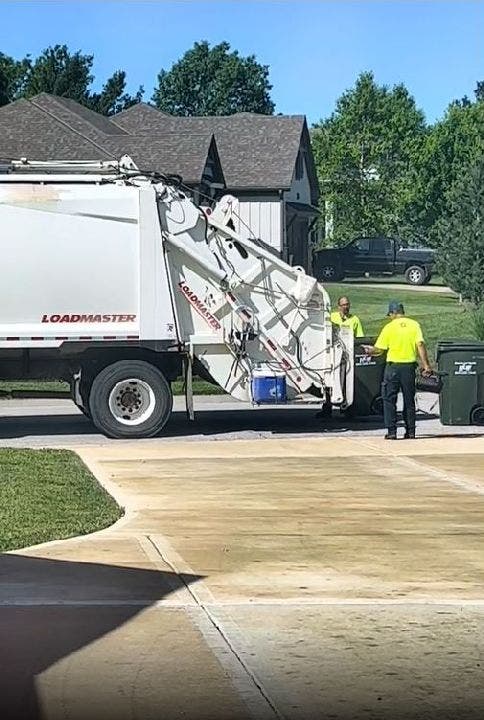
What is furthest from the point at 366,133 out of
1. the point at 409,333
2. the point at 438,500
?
the point at 438,500

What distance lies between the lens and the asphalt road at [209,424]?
16.3 metres

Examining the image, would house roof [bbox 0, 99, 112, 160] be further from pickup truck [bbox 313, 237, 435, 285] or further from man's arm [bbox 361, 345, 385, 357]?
pickup truck [bbox 313, 237, 435, 285]

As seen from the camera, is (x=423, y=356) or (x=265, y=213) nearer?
(x=423, y=356)

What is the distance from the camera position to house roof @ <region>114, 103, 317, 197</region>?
41.2m

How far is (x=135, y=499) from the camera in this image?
1110cm

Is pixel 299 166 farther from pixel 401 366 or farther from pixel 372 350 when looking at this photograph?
pixel 401 366

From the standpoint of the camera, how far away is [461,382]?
55.2ft

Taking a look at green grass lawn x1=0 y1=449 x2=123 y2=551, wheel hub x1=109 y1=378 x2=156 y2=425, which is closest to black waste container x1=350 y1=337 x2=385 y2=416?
wheel hub x1=109 y1=378 x2=156 y2=425

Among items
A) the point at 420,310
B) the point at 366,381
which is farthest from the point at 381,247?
the point at 366,381

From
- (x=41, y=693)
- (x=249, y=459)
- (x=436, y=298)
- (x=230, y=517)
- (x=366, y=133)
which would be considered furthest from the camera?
(x=366, y=133)

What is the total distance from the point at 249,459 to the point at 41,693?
8.22 meters

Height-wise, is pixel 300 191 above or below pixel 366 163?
below

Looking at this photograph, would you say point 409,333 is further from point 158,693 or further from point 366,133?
point 366,133

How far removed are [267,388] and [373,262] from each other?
3229 centimetres
